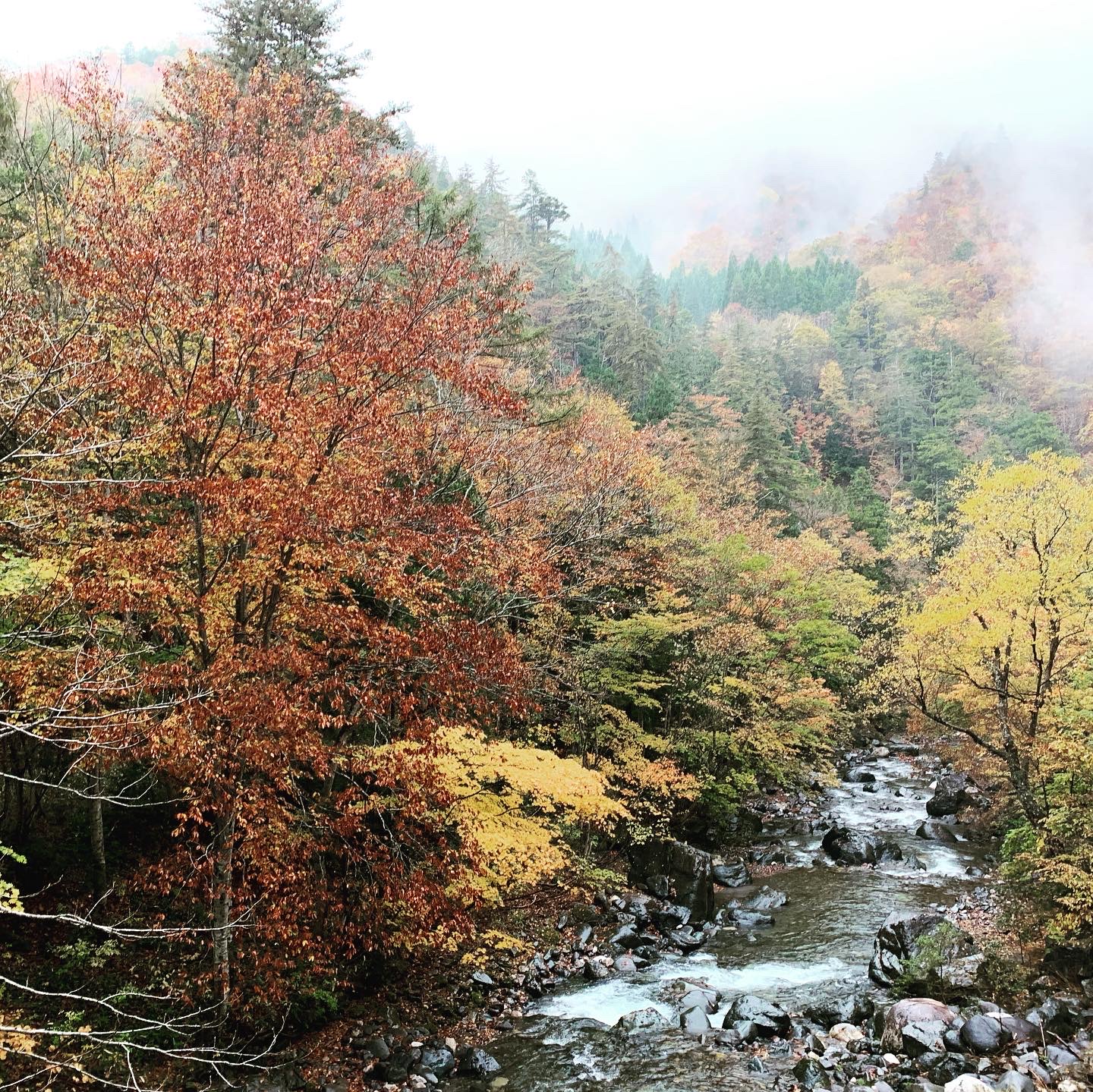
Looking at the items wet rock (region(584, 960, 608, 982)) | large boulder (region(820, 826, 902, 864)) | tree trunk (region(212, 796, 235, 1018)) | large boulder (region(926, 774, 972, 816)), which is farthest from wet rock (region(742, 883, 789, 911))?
tree trunk (region(212, 796, 235, 1018))

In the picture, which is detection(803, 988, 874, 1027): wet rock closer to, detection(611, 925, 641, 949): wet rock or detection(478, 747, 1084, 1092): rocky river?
detection(478, 747, 1084, 1092): rocky river

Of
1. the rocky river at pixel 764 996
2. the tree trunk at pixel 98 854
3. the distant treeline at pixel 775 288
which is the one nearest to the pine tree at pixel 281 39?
the tree trunk at pixel 98 854

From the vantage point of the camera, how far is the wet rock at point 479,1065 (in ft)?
34.8

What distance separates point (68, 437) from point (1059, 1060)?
586 inches

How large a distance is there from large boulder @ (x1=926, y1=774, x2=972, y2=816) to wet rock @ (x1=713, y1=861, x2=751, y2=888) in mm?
9361

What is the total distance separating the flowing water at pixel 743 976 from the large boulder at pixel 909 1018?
→ 6.35ft

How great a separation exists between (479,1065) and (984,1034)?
7.17 m

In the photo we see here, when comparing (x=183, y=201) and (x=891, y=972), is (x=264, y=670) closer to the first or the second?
(x=183, y=201)

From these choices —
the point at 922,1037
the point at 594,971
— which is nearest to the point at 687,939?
the point at 594,971

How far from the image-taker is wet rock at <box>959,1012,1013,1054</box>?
10.3m

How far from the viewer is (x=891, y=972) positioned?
43.7 ft

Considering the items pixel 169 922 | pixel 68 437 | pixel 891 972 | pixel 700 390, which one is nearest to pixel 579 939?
pixel 891 972

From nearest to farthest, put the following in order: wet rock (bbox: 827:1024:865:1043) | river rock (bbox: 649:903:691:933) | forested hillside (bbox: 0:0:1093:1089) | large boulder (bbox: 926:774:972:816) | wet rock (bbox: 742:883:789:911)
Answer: forested hillside (bbox: 0:0:1093:1089) → wet rock (bbox: 827:1024:865:1043) → river rock (bbox: 649:903:691:933) → wet rock (bbox: 742:883:789:911) → large boulder (bbox: 926:774:972:816)

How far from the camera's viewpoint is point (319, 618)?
9.69 meters
